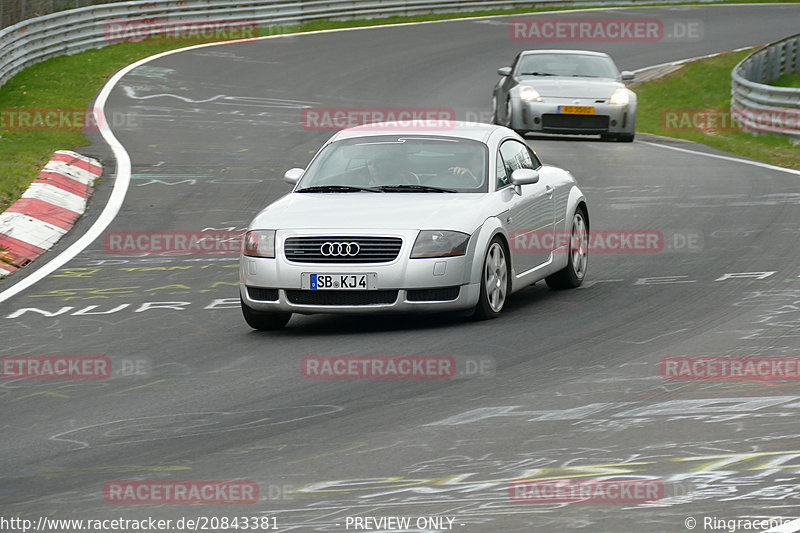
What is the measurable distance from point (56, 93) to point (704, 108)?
43.7 feet

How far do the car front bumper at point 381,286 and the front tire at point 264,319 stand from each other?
130mm

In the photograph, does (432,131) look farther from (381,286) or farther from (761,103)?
(761,103)

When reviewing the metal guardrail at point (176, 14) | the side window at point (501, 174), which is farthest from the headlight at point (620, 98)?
the metal guardrail at point (176, 14)

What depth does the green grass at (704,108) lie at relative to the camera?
23.7 m

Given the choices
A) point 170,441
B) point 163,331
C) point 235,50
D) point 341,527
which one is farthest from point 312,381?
point 235,50

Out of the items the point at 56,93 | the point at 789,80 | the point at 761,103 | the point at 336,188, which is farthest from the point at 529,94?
the point at 336,188

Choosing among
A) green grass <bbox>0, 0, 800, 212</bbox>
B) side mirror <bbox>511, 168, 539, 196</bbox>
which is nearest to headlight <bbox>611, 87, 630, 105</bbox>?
green grass <bbox>0, 0, 800, 212</bbox>

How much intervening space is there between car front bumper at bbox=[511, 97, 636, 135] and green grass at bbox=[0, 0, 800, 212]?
216cm

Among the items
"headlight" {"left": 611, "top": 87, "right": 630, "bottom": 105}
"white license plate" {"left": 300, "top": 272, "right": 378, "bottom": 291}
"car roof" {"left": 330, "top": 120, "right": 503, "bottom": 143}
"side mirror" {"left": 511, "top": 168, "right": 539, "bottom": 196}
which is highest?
"car roof" {"left": 330, "top": 120, "right": 503, "bottom": 143}

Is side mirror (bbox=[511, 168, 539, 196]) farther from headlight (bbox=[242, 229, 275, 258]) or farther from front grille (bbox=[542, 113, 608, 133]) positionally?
front grille (bbox=[542, 113, 608, 133])

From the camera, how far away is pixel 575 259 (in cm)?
1214

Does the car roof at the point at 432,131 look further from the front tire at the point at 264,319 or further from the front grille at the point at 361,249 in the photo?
the front tire at the point at 264,319

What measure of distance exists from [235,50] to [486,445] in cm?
2990

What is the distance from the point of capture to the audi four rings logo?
9.97m
